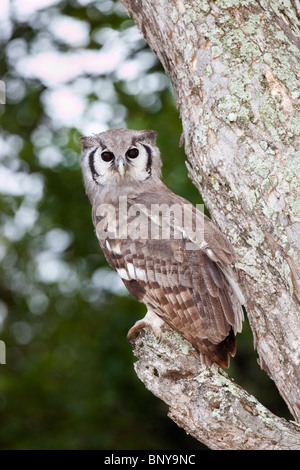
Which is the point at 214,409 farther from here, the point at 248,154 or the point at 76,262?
the point at 76,262

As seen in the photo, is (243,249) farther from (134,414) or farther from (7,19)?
(7,19)

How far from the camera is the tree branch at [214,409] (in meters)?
2.33

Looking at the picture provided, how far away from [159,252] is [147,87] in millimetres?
2918

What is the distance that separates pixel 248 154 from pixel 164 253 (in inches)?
26.2

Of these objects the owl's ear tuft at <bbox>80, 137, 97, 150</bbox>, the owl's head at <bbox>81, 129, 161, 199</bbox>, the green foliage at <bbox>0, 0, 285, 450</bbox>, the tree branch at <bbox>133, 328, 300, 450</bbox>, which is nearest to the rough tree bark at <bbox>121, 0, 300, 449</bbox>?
the tree branch at <bbox>133, 328, 300, 450</bbox>

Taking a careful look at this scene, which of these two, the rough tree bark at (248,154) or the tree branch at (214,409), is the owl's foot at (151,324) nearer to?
the rough tree bark at (248,154)

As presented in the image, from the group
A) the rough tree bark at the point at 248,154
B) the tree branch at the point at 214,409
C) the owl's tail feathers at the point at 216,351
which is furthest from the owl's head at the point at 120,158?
the tree branch at the point at 214,409

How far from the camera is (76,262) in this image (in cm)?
614

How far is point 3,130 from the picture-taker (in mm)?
5914

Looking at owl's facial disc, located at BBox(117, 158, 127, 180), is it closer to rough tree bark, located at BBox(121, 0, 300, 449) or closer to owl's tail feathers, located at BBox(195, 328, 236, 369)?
rough tree bark, located at BBox(121, 0, 300, 449)

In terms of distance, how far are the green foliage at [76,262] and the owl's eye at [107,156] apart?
1390 millimetres

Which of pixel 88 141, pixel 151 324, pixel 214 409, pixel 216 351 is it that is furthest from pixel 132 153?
pixel 214 409

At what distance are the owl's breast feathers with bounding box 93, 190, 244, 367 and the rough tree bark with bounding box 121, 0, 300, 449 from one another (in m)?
0.12

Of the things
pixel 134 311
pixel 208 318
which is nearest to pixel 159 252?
pixel 208 318
